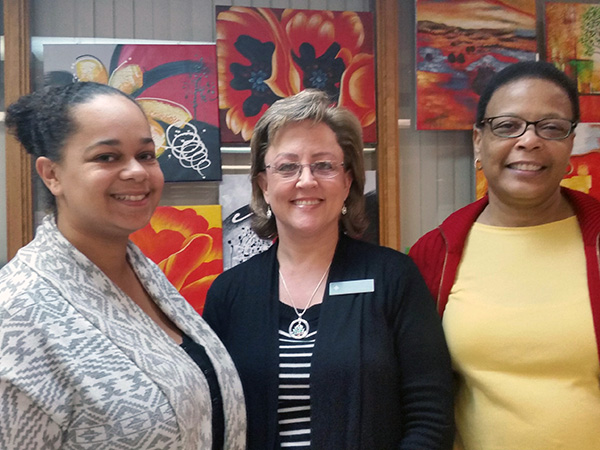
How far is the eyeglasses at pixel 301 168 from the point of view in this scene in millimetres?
1570

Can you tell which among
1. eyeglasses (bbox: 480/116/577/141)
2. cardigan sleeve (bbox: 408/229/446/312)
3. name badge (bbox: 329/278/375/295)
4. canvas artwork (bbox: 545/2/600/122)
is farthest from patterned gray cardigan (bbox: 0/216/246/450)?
canvas artwork (bbox: 545/2/600/122)

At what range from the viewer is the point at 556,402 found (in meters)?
1.33

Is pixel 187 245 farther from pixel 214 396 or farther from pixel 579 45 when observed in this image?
pixel 579 45

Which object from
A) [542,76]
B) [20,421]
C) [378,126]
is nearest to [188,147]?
[378,126]

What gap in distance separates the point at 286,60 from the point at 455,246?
156 cm

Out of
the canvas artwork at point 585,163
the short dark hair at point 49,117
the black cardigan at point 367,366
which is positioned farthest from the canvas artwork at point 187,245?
the canvas artwork at point 585,163

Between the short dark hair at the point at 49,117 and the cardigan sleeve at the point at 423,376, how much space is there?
98cm

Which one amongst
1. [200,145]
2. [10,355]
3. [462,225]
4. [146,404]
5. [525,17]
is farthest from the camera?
[525,17]

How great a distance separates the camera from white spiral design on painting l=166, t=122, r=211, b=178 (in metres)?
2.64

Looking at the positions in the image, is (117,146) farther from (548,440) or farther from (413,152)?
(413,152)

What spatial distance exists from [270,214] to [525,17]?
6.88ft

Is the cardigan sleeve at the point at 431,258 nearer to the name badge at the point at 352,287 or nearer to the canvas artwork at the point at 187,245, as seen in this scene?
the name badge at the point at 352,287

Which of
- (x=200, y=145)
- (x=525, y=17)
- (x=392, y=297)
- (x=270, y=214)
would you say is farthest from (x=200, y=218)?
(x=525, y=17)

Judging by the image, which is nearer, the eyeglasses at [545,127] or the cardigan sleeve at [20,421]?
the cardigan sleeve at [20,421]
